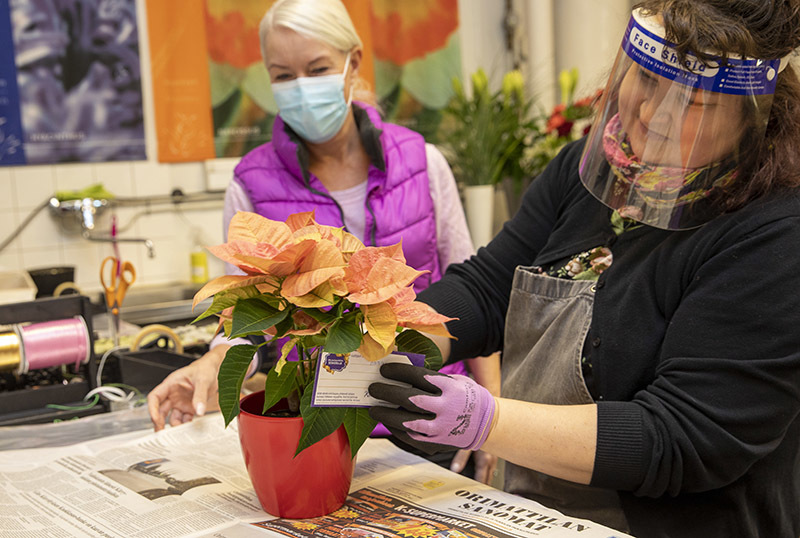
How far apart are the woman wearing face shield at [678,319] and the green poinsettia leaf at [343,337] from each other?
10 cm

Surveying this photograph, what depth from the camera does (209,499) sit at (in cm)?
99

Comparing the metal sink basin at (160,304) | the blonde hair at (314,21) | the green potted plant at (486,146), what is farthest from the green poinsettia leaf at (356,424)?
the green potted plant at (486,146)

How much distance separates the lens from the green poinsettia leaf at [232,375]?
88cm

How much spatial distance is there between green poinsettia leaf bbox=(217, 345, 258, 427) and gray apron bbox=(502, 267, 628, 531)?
0.49 m

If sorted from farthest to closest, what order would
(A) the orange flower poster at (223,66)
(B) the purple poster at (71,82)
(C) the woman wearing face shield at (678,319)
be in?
(A) the orange flower poster at (223,66)
(B) the purple poster at (71,82)
(C) the woman wearing face shield at (678,319)

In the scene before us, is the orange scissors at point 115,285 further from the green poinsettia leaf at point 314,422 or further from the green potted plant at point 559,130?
the green potted plant at point 559,130

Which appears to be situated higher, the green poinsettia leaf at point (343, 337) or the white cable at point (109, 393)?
the green poinsettia leaf at point (343, 337)

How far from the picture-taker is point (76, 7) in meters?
3.02

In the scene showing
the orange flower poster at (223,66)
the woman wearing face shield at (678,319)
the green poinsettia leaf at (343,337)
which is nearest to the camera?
the green poinsettia leaf at (343,337)

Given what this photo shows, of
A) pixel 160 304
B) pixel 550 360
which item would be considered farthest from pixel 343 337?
pixel 160 304

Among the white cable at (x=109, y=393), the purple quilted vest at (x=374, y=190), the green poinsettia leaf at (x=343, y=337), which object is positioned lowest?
the white cable at (x=109, y=393)

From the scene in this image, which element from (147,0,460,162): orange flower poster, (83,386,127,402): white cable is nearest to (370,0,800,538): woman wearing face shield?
(83,386,127,402): white cable

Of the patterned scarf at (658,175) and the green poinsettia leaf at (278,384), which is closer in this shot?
the green poinsettia leaf at (278,384)

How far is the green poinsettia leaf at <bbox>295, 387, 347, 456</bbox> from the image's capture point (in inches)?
34.5
